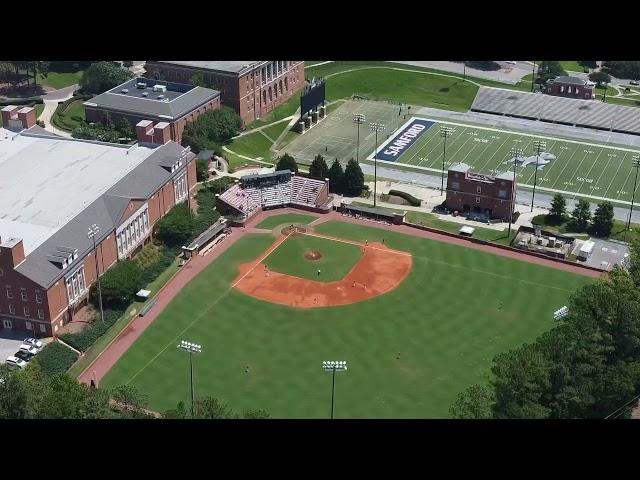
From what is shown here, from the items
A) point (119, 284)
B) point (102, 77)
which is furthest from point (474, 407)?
point (102, 77)

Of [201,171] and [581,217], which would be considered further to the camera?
[201,171]

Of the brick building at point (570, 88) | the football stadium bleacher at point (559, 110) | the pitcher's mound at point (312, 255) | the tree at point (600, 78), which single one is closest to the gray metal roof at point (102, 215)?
the pitcher's mound at point (312, 255)

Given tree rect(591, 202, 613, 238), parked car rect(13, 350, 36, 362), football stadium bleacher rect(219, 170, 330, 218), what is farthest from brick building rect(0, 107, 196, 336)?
tree rect(591, 202, 613, 238)

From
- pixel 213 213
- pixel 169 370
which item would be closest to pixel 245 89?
pixel 213 213

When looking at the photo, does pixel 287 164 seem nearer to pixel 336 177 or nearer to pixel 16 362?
pixel 336 177

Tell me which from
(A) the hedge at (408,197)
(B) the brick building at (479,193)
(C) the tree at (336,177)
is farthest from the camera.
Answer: (C) the tree at (336,177)

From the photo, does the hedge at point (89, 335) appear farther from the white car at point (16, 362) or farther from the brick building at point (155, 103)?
the brick building at point (155, 103)
